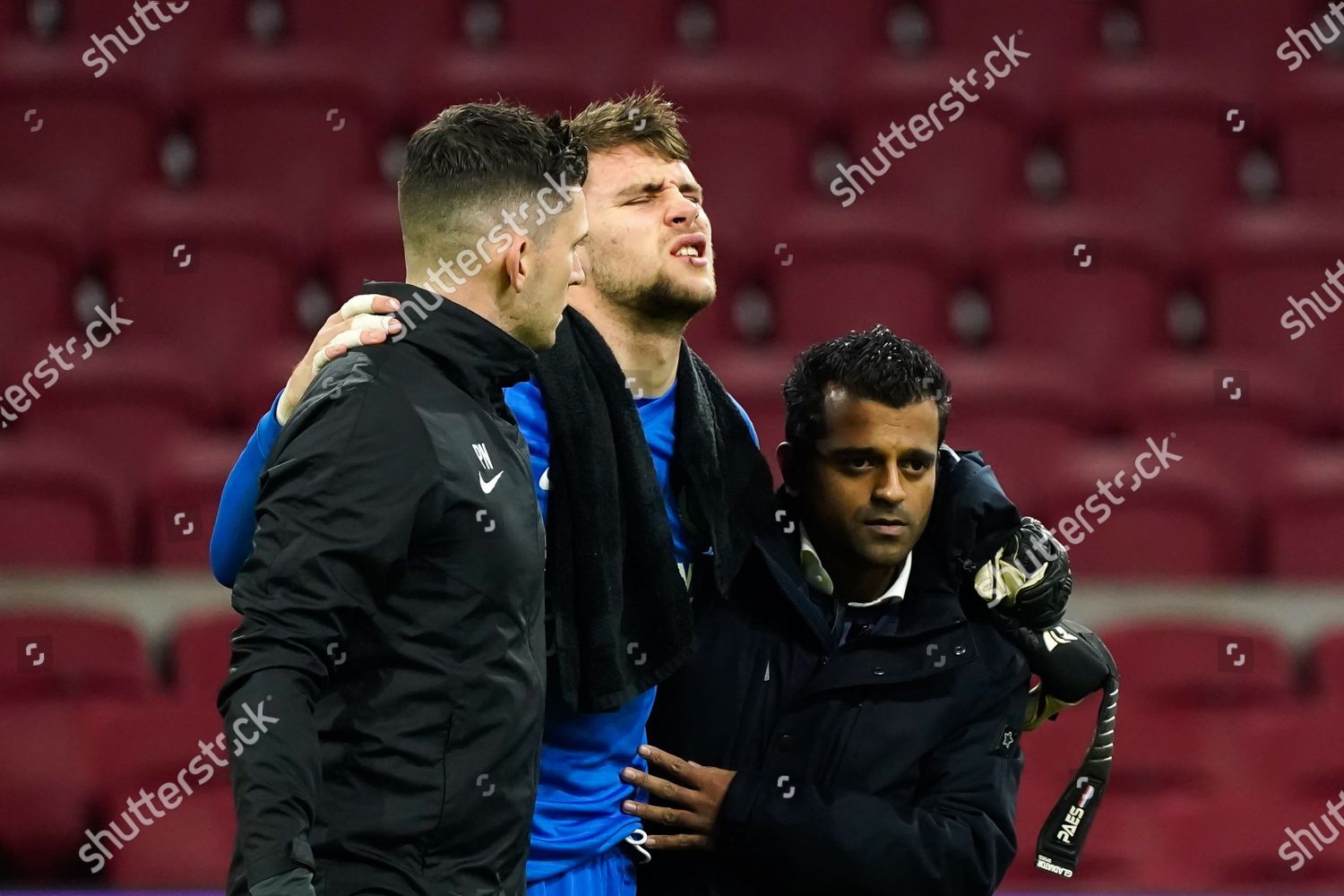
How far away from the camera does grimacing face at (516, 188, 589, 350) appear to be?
1.70m

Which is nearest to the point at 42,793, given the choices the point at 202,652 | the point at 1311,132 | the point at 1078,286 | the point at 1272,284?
the point at 202,652

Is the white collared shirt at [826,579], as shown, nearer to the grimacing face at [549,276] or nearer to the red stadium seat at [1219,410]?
the grimacing face at [549,276]

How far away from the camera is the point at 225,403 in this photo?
4453 mm

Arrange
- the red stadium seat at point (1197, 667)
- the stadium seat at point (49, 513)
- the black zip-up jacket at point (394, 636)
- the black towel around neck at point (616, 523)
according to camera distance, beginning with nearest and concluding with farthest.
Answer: the black zip-up jacket at point (394, 636)
the black towel around neck at point (616, 523)
the red stadium seat at point (1197, 667)
the stadium seat at point (49, 513)

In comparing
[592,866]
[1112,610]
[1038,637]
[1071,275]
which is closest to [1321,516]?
[1112,610]

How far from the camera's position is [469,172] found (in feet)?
5.49

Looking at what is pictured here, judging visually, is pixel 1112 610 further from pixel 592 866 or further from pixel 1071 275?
pixel 592 866

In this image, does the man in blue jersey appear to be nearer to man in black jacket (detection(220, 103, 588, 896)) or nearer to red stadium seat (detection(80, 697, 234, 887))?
man in black jacket (detection(220, 103, 588, 896))

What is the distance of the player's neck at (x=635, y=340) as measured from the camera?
7.38 feet

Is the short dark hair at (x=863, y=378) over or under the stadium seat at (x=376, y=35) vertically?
under
